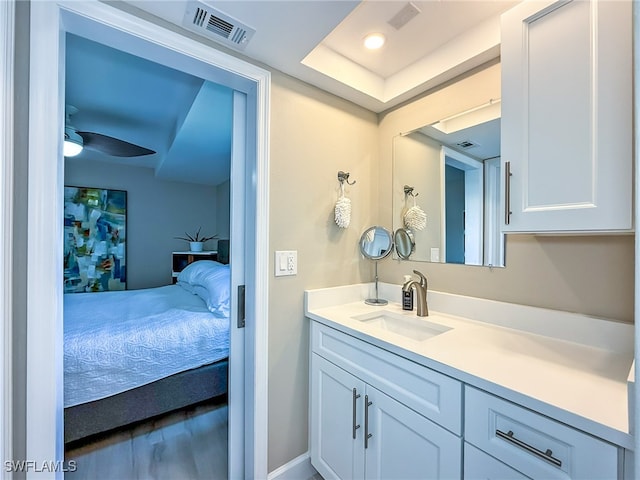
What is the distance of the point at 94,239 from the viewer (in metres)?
3.85

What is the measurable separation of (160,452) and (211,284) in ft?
3.91

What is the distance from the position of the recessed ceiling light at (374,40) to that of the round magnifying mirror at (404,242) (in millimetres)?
997

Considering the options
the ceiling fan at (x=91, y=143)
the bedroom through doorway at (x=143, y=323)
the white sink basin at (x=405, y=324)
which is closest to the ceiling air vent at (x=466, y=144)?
the white sink basin at (x=405, y=324)

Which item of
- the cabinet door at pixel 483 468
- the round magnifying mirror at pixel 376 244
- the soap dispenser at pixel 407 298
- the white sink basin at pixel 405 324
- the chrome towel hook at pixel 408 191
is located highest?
the chrome towel hook at pixel 408 191

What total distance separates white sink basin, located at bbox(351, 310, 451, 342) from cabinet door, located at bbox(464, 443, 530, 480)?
523mm

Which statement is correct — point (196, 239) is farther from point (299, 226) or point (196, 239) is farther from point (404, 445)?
point (404, 445)

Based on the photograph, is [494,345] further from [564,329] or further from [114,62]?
[114,62]

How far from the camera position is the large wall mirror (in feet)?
4.43

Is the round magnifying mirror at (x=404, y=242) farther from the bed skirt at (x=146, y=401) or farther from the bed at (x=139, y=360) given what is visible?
the bed skirt at (x=146, y=401)

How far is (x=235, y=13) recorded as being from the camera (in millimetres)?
1068

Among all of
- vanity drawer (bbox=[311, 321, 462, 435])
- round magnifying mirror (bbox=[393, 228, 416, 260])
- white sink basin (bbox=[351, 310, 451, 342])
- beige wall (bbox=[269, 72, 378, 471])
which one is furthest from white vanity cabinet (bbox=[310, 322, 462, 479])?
round magnifying mirror (bbox=[393, 228, 416, 260])

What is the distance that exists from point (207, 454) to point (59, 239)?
59.4 inches

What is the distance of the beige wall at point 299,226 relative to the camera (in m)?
1.44

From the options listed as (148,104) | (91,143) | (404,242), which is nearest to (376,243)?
(404,242)
